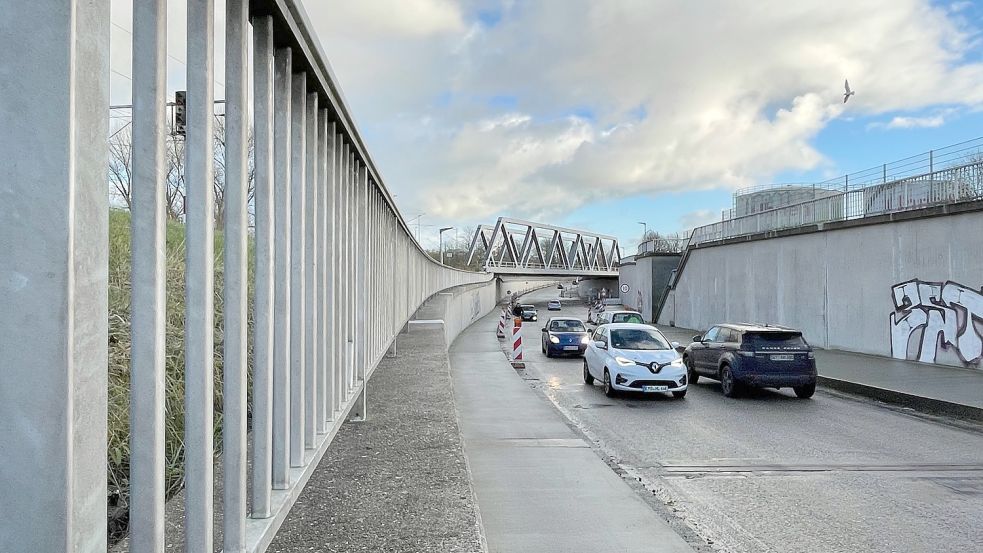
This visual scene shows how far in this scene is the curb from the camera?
11.5 meters

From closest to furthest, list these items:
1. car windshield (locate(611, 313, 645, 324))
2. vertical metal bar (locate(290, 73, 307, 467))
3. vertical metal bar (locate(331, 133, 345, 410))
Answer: vertical metal bar (locate(290, 73, 307, 467)) < vertical metal bar (locate(331, 133, 345, 410)) < car windshield (locate(611, 313, 645, 324))

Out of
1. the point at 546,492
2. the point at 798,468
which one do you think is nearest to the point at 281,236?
the point at 546,492

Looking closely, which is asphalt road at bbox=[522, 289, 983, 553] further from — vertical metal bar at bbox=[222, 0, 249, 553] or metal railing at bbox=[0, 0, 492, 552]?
vertical metal bar at bbox=[222, 0, 249, 553]

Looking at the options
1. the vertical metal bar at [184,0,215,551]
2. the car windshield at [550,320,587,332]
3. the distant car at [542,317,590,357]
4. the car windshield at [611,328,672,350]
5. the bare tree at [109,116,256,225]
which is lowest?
the distant car at [542,317,590,357]

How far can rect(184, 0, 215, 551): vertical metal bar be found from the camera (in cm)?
229

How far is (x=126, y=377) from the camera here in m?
5.24

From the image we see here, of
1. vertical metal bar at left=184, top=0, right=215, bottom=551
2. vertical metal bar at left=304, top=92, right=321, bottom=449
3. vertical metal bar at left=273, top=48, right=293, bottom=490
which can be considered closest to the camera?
vertical metal bar at left=184, top=0, right=215, bottom=551

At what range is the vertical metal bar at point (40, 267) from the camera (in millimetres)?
1540

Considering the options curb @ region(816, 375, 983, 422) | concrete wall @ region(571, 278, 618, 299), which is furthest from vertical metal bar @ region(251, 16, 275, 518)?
concrete wall @ region(571, 278, 618, 299)

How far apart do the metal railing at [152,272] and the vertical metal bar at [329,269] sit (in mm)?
21

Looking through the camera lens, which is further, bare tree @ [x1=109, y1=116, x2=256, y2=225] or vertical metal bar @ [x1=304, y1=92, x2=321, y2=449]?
bare tree @ [x1=109, y1=116, x2=256, y2=225]

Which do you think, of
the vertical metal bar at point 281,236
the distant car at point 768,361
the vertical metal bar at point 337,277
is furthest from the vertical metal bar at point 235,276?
the distant car at point 768,361

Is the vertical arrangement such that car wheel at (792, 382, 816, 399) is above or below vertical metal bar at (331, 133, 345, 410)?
below

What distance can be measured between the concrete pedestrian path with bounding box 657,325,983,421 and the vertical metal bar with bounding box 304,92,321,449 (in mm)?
11736
